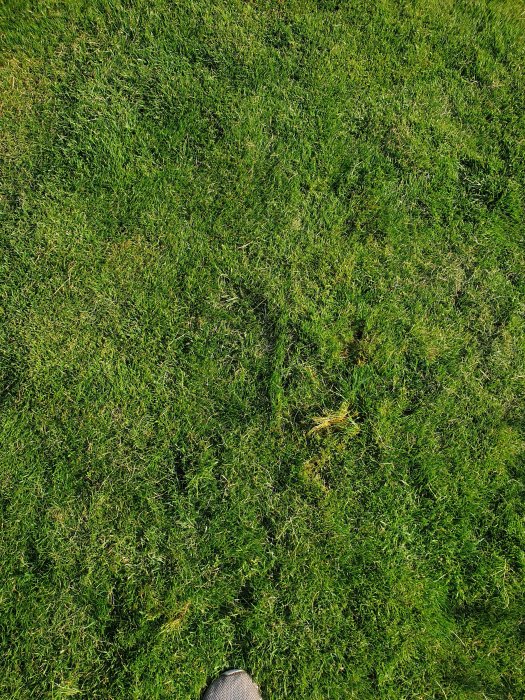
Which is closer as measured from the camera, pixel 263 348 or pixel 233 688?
pixel 233 688

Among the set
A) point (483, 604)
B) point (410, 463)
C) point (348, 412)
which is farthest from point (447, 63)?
point (483, 604)

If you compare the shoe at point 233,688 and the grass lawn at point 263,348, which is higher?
the grass lawn at point 263,348

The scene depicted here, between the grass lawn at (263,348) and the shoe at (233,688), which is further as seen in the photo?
the grass lawn at (263,348)

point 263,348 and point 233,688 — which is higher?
point 263,348

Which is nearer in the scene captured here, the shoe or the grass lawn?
the shoe

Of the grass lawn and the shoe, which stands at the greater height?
the grass lawn
